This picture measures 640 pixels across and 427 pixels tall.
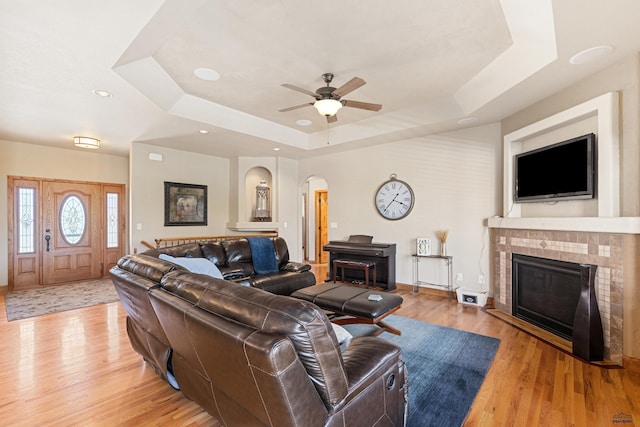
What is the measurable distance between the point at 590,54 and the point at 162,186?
6.39 metres

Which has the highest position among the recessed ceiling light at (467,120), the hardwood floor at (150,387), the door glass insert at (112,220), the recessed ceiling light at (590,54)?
the recessed ceiling light at (590,54)

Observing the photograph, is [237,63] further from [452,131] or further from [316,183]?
[316,183]

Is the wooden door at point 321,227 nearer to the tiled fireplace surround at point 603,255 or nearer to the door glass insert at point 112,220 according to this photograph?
the door glass insert at point 112,220

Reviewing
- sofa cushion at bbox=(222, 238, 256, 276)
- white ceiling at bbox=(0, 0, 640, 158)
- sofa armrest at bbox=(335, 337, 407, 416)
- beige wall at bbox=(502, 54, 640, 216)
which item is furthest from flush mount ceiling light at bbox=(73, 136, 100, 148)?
beige wall at bbox=(502, 54, 640, 216)

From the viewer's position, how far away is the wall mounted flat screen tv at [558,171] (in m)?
2.95

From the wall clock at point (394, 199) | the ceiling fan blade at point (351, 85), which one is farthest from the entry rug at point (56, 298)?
the wall clock at point (394, 199)

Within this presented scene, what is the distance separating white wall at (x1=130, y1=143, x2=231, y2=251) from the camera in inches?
219

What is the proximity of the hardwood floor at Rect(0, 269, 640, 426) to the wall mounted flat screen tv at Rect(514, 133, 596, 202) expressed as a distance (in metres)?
1.58

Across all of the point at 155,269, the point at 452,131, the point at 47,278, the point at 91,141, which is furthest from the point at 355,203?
the point at 47,278

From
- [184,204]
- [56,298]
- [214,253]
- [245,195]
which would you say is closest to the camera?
[214,253]

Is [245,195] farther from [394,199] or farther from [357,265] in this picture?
[394,199]

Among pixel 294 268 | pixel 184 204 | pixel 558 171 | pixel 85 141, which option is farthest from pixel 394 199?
pixel 85 141

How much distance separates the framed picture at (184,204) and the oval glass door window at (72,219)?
6.21 feet

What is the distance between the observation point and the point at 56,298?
15.9ft
